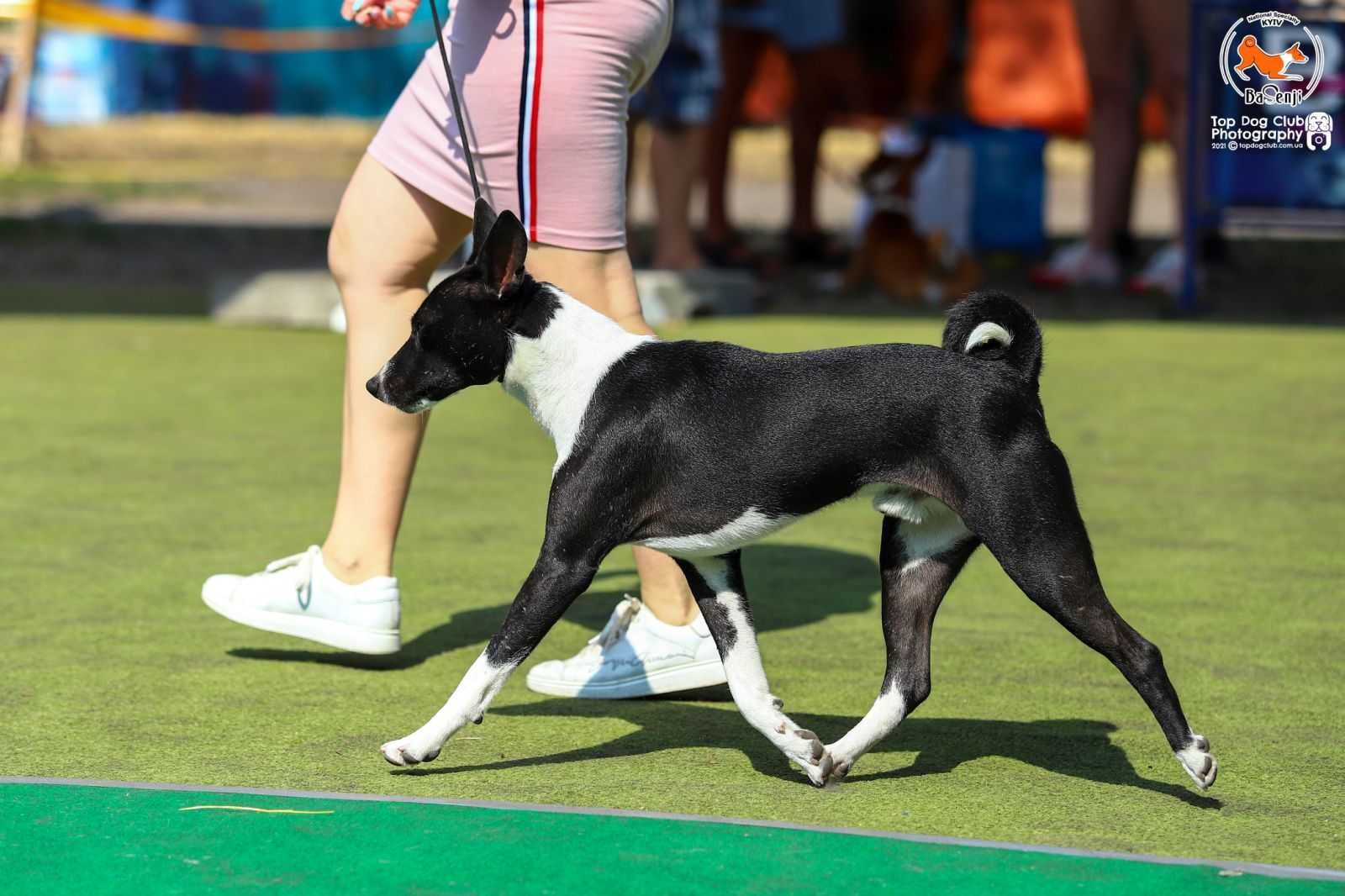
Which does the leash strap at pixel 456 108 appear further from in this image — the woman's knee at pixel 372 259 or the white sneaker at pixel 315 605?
the white sneaker at pixel 315 605

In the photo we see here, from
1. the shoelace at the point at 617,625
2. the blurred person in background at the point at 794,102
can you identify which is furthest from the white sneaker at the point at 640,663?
the blurred person in background at the point at 794,102

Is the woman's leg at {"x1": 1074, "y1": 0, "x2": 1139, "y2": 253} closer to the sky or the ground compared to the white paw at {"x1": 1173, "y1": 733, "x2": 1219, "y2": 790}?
closer to the sky

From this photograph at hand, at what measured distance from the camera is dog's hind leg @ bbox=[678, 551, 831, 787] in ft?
11.3

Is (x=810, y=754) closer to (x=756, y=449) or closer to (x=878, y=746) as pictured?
(x=878, y=746)

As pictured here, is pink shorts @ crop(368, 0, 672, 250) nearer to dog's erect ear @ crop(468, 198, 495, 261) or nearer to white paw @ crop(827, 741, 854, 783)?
dog's erect ear @ crop(468, 198, 495, 261)

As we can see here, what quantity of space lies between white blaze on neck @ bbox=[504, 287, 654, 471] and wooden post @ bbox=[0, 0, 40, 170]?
15.9 m

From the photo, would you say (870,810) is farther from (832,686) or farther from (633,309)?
(633,309)

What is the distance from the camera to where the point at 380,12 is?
4.01m

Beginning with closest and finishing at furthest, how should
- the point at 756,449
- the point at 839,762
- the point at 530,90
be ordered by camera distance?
1. the point at 756,449
2. the point at 839,762
3. the point at 530,90

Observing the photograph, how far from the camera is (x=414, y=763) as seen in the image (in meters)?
3.46

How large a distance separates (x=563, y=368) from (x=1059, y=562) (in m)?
0.92

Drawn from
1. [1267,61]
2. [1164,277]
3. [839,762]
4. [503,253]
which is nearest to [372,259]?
[503,253]

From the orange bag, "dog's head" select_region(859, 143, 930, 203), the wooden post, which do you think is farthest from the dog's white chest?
the orange bag

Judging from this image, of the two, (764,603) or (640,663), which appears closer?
(640,663)
